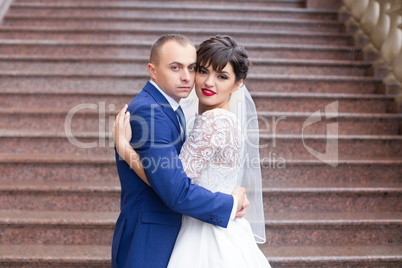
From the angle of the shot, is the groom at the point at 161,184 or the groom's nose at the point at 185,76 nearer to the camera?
the groom at the point at 161,184

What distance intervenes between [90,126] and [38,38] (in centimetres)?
187

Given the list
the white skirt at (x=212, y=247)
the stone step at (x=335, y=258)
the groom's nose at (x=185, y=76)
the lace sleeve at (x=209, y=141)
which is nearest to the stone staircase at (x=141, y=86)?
the stone step at (x=335, y=258)

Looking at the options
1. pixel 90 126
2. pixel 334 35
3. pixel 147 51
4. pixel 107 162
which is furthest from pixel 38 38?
pixel 334 35

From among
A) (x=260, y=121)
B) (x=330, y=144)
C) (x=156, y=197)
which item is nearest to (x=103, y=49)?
(x=260, y=121)

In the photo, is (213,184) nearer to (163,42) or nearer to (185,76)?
(185,76)

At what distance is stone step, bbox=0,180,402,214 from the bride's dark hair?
1.70 metres

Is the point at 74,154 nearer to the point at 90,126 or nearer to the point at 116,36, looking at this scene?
the point at 90,126

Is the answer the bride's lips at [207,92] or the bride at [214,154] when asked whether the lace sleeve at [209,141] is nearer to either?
the bride at [214,154]

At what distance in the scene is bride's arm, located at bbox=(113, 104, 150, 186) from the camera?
1617mm

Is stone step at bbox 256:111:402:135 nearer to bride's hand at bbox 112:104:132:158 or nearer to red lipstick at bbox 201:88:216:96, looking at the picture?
red lipstick at bbox 201:88:216:96

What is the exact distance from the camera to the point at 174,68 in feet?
5.45

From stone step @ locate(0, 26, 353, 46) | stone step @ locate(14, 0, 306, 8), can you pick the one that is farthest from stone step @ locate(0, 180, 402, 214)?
stone step @ locate(14, 0, 306, 8)

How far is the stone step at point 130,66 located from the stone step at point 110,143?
1.12 m

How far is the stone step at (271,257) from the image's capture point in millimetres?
2820
